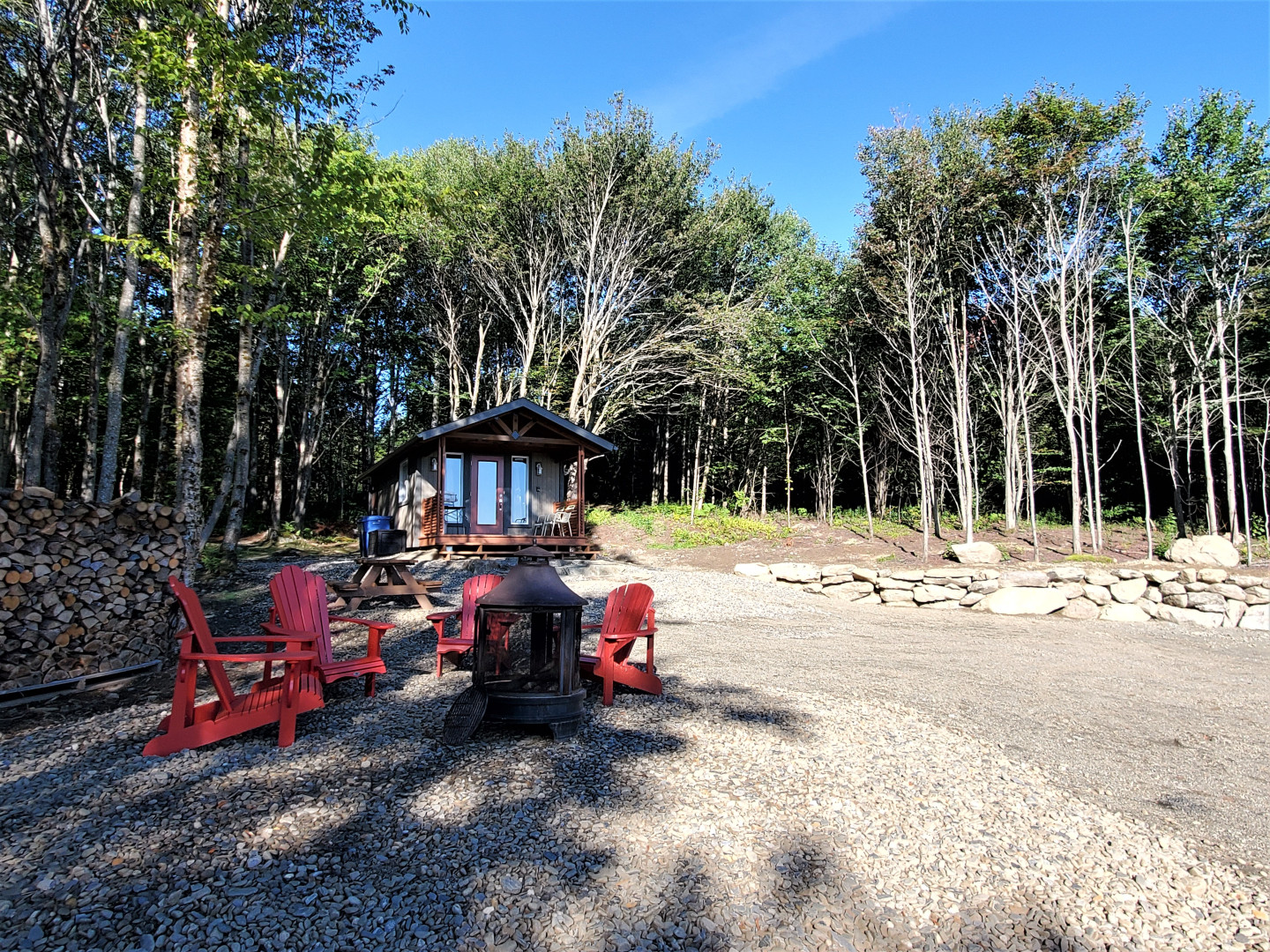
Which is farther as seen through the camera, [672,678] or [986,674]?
[986,674]

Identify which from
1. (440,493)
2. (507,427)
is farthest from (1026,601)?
(440,493)

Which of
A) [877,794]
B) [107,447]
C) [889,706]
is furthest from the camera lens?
[107,447]

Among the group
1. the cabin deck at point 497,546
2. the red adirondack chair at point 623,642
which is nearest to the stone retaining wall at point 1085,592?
the cabin deck at point 497,546

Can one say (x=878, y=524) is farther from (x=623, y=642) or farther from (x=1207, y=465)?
(x=623, y=642)

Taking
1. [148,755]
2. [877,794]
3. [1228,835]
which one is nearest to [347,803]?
[148,755]

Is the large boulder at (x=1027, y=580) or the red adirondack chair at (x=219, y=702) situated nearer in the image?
the red adirondack chair at (x=219, y=702)

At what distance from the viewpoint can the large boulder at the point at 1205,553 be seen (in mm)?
12008

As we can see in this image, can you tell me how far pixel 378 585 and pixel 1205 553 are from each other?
46.2 feet

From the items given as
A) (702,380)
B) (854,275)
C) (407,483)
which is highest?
(854,275)

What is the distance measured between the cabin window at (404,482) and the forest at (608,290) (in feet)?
11.9

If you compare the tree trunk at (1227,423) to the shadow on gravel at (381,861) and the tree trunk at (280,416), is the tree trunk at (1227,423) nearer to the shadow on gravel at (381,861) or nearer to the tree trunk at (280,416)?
the shadow on gravel at (381,861)

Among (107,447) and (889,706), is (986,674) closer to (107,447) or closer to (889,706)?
(889,706)

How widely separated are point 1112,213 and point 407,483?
1799 cm

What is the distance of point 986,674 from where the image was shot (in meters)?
6.16
